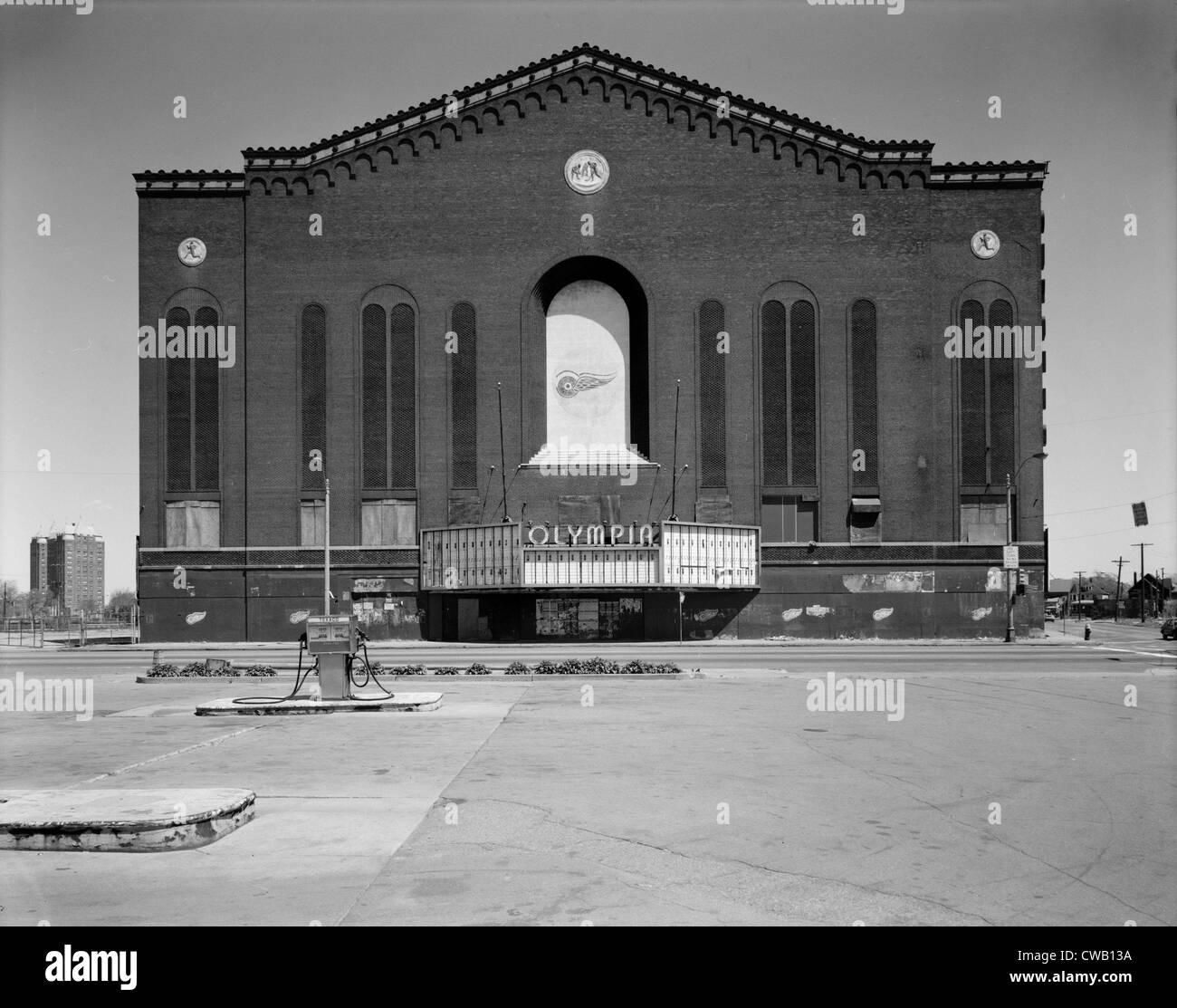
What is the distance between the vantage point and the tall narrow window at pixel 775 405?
56812 millimetres

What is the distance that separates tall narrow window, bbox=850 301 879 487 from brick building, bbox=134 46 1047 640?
146 millimetres

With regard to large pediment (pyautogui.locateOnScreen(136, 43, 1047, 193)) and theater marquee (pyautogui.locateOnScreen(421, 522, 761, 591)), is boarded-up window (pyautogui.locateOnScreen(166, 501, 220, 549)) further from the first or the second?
large pediment (pyautogui.locateOnScreen(136, 43, 1047, 193))

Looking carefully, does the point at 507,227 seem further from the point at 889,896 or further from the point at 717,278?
the point at 889,896

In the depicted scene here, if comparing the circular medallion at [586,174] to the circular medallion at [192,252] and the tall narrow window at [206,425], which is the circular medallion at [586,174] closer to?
the circular medallion at [192,252]

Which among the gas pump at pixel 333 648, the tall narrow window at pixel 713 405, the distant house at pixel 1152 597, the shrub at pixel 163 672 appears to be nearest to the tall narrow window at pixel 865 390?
the tall narrow window at pixel 713 405

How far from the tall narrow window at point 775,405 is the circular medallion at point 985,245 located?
1115 centimetres

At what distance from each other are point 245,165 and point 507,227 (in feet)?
45.1

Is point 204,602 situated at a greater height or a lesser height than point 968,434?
lesser

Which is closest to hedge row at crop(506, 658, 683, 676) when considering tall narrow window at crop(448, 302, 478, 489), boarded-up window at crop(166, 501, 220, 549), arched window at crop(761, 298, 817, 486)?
tall narrow window at crop(448, 302, 478, 489)

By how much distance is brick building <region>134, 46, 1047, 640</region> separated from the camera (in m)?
56.4

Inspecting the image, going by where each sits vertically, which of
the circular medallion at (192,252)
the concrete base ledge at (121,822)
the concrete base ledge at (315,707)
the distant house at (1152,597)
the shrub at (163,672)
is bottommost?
the distant house at (1152,597)

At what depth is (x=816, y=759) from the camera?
15.5 metres

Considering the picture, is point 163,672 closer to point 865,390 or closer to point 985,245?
point 865,390
